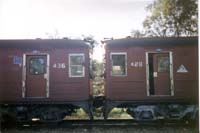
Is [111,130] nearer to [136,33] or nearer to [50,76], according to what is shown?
[50,76]

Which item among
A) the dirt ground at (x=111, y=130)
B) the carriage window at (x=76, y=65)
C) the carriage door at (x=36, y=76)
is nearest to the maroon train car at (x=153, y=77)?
the dirt ground at (x=111, y=130)

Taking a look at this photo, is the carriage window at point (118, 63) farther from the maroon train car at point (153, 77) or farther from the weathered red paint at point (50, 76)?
the weathered red paint at point (50, 76)

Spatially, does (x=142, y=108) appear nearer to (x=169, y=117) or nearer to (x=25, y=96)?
(x=169, y=117)

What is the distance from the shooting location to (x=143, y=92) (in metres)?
8.12

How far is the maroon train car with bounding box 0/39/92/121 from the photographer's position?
26.7ft

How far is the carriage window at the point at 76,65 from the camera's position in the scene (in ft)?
27.0

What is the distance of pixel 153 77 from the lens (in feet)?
27.0

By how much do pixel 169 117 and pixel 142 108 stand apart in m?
0.68

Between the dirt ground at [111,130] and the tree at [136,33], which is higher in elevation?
the tree at [136,33]

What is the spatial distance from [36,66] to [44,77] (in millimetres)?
352

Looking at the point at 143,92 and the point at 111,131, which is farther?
the point at 143,92

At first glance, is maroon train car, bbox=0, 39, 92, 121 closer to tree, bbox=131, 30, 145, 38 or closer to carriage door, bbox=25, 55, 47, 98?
carriage door, bbox=25, 55, 47, 98

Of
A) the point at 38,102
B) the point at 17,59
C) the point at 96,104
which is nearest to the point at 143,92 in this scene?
the point at 96,104

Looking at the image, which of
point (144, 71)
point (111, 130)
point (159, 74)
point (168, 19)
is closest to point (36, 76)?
point (111, 130)
